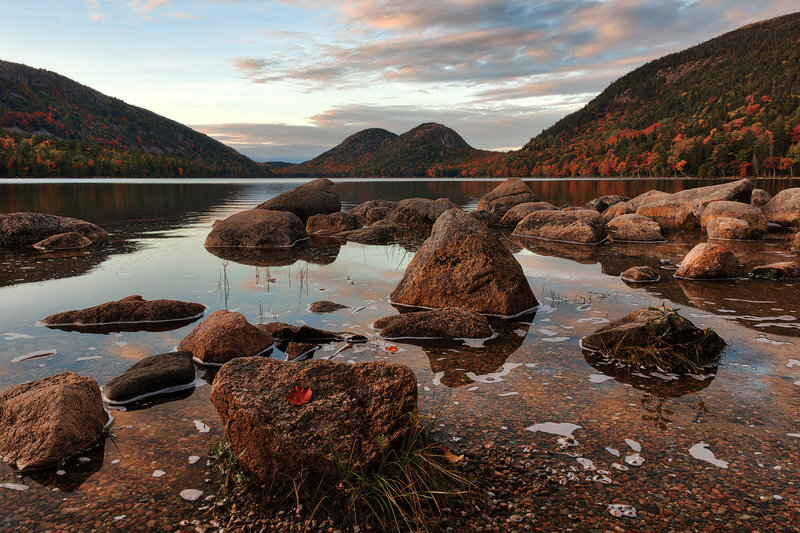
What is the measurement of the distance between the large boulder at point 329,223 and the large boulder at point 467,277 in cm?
1299

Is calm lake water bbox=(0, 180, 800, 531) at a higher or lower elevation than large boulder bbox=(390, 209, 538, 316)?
lower

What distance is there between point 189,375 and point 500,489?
4269mm

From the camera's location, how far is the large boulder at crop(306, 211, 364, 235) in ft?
74.9

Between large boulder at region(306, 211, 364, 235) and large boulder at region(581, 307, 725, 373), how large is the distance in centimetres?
1695

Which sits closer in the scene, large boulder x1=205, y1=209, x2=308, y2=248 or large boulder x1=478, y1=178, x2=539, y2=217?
large boulder x1=205, y1=209, x2=308, y2=248

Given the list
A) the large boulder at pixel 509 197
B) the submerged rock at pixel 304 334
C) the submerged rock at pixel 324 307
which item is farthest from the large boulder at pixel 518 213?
the submerged rock at pixel 304 334

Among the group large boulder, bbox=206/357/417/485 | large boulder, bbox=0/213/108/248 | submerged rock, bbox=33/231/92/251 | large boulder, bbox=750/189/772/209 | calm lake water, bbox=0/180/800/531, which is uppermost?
large boulder, bbox=750/189/772/209

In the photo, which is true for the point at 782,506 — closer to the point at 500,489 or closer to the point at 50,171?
the point at 500,489

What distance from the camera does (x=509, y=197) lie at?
103 ft

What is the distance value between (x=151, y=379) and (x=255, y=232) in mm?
12991

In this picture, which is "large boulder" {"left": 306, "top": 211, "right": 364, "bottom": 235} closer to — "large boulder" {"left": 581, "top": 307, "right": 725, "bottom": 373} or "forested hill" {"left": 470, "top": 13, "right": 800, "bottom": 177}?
"large boulder" {"left": 581, "top": 307, "right": 725, "bottom": 373}

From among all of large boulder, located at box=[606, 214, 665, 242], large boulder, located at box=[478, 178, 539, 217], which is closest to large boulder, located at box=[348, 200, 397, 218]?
large boulder, located at box=[478, 178, 539, 217]

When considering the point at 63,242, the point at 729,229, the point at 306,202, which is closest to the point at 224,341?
the point at 63,242

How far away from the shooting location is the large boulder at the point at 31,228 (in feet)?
55.2
